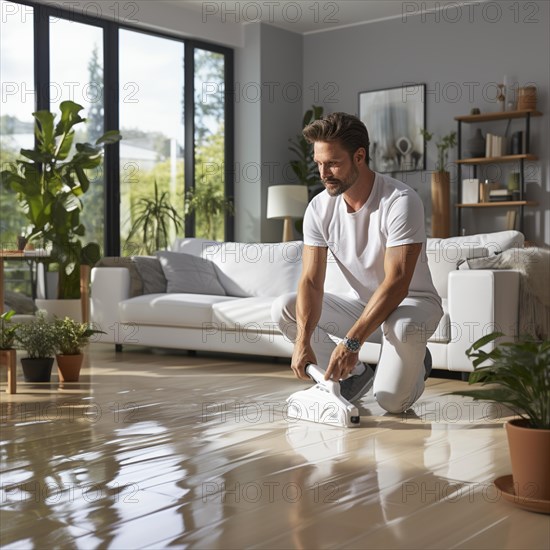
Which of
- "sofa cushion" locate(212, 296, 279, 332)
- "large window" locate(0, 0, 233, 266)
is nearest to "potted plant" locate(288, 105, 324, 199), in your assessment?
"large window" locate(0, 0, 233, 266)

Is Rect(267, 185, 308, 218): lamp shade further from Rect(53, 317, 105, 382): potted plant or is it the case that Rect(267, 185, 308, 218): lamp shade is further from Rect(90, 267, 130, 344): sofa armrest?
Rect(53, 317, 105, 382): potted plant

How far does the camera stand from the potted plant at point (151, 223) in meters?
7.32

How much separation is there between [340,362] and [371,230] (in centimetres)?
54

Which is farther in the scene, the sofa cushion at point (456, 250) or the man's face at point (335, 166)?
the sofa cushion at point (456, 250)

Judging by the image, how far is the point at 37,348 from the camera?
14.0 feet

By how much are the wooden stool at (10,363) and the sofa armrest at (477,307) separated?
2063mm

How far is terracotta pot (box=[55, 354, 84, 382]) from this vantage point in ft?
13.9

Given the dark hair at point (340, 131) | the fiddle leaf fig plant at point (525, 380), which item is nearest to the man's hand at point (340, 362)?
the dark hair at point (340, 131)

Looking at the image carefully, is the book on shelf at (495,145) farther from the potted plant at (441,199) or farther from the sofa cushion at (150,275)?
the sofa cushion at (150,275)

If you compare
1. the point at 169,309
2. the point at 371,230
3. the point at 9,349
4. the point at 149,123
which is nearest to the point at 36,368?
the point at 9,349

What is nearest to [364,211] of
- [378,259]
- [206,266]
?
[378,259]

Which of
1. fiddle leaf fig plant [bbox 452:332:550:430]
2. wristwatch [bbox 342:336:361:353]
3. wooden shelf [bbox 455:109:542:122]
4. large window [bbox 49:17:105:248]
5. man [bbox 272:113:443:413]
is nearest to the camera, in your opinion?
fiddle leaf fig plant [bbox 452:332:550:430]

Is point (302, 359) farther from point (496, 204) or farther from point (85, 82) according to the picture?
point (85, 82)

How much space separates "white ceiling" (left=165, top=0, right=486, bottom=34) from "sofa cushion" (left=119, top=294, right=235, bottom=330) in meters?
3.08
